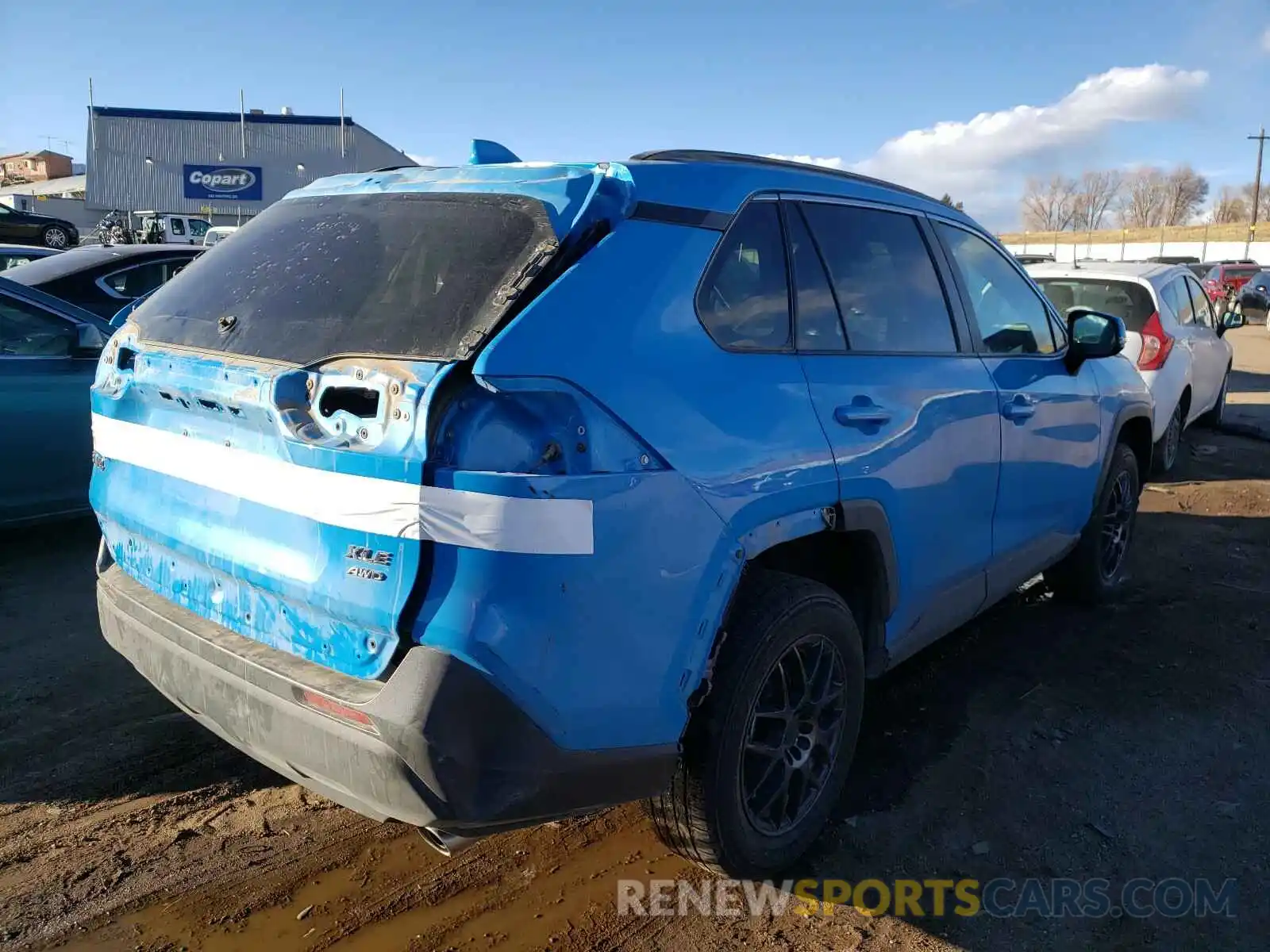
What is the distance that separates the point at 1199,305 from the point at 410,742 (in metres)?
9.30

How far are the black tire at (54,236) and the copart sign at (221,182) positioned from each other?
18.5 metres

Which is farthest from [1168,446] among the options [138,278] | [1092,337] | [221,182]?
[221,182]

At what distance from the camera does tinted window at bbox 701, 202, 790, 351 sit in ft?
8.15

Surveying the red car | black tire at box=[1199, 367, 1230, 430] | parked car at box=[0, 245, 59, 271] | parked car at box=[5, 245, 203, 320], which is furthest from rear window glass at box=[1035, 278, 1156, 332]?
the red car

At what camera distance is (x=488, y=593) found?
1935mm

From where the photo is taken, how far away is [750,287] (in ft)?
8.70

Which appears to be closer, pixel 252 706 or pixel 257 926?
pixel 252 706

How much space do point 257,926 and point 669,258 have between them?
207 cm

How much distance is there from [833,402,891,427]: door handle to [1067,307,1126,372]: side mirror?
1.82 metres

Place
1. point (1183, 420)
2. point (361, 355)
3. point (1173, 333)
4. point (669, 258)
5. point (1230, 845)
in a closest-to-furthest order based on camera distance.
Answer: point (361, 355), point (669, 258), point (1230, 845), point (1173, 333), point (1183, 420)

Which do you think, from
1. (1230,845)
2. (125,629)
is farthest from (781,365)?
(1230,845)

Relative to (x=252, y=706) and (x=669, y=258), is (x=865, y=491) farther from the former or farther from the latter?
(x=252, y=706)

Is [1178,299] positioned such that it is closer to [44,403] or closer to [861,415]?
[861,415]

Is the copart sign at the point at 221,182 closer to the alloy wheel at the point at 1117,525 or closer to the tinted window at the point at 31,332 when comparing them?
the tinted window at the point at 31,332
